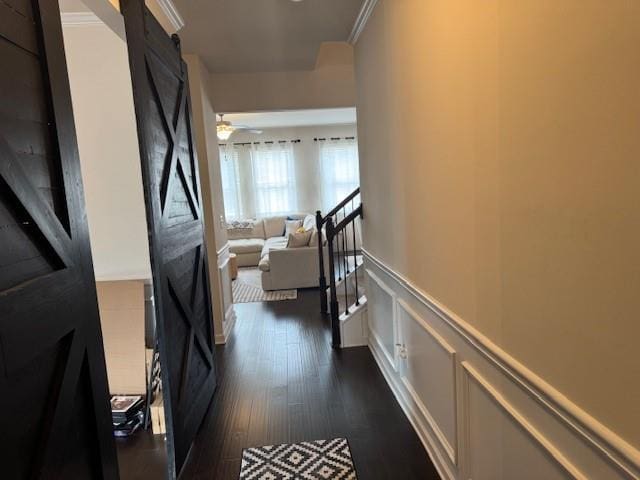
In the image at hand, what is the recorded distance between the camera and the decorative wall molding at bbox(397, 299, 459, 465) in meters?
1.74

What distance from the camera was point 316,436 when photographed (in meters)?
2.36

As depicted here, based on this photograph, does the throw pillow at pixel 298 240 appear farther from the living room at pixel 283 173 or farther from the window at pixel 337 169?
the window at pixel 337 169

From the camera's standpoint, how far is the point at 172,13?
8.96 ft

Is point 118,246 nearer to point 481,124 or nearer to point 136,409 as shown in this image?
point 136,409

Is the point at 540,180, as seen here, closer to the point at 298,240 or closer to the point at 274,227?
the point at 298,240

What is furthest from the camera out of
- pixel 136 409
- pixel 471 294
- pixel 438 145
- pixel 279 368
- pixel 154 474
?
pixel 279 368

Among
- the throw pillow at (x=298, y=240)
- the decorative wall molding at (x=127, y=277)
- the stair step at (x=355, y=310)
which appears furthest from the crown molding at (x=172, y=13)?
the throw pillow at (x=298, y=240)

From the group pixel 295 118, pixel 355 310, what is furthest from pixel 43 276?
pixel 295 118

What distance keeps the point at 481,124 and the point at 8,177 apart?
1.37 meters

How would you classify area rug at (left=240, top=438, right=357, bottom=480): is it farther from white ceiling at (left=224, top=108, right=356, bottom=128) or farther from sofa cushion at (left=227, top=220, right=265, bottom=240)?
sofa cushion at (left=227, top=220, right=265, bottom=240)

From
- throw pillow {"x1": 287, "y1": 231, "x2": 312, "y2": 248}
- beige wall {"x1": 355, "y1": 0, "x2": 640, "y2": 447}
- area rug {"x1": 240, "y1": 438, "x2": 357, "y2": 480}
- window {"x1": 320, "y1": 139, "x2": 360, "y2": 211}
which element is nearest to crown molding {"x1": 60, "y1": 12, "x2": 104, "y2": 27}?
beige wall {"x1": 355, "y1": 0, "x2": 640, "y2": 447}

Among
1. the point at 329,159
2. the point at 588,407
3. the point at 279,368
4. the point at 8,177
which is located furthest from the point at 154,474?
the point at 329,159

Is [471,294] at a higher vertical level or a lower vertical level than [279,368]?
higher

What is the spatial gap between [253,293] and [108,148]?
3.27 m
